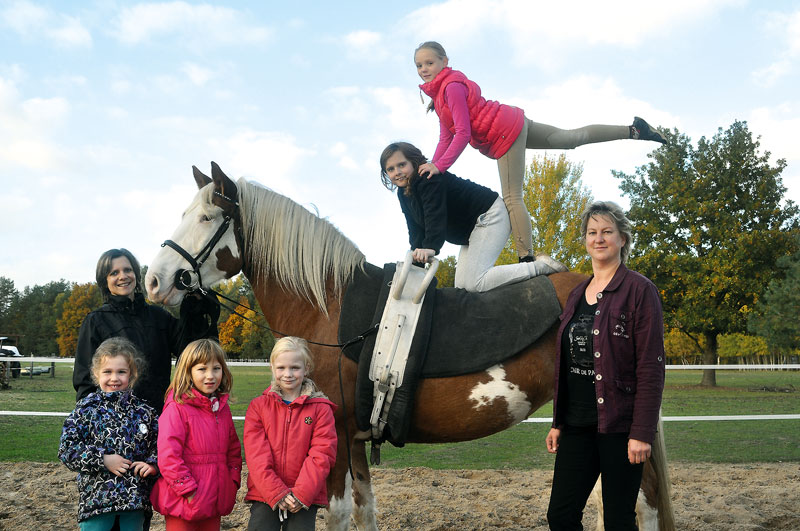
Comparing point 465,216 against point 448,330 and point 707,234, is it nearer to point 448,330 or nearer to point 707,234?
point 448,330

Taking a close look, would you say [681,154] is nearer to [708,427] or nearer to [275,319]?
[708,427]

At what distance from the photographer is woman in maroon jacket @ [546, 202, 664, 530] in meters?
2.03

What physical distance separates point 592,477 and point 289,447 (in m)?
1.28

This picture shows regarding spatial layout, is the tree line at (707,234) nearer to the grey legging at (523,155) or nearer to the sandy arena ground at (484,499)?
the sandy arena ground at (484,499)

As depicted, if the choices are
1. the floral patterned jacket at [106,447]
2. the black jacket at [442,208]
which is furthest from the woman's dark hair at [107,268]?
the black jacket at [442,208]

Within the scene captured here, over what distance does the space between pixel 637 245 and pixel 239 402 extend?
45.9 feet

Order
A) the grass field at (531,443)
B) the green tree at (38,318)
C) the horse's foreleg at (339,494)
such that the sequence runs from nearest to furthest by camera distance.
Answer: the horse's foreleg at (339,494), the grass field at (531,443), the green tree at (38,318)

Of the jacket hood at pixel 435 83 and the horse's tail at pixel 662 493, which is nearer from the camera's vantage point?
the horse's tail at pixel 662 493

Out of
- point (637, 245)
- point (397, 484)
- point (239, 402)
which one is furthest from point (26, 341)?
point (397, 484)

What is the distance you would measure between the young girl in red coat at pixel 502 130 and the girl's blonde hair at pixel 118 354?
6.34ft

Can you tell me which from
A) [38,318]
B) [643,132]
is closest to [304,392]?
[643,132]

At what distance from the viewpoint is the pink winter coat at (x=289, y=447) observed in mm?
2264

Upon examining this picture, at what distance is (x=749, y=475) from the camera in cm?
562

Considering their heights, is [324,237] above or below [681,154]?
below
